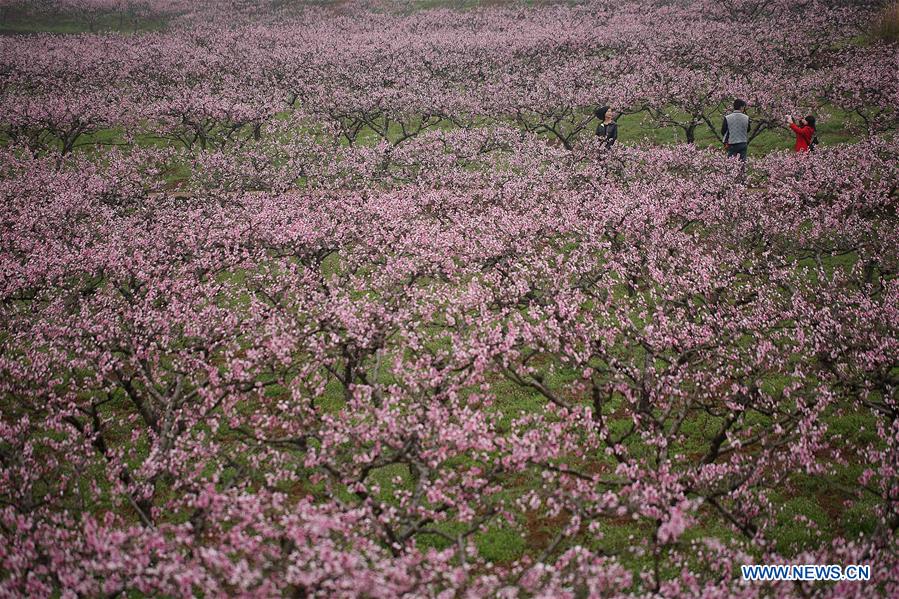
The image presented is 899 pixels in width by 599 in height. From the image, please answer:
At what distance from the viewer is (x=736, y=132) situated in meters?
23.7

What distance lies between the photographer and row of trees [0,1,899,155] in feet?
109

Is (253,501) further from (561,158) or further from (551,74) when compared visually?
(551,74)

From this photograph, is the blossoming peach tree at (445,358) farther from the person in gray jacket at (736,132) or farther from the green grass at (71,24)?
the green grass at (71,24)

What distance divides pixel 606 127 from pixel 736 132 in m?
5.94

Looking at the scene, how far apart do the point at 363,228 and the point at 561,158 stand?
12270 mm


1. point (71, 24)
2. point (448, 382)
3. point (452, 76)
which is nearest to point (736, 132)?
point (448, 382)

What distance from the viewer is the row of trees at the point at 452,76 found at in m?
33.2

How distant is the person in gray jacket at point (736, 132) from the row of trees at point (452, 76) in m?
7.86

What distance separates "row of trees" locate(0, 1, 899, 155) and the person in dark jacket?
570 centimetres

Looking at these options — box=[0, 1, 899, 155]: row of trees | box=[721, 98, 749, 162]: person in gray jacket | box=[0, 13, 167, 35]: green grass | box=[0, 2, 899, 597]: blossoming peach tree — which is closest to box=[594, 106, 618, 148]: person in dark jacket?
box=[0, 2, 899, 597]: blossoming peach tree

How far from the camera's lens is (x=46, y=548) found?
6.85 metres

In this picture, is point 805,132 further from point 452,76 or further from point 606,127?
point 452,76

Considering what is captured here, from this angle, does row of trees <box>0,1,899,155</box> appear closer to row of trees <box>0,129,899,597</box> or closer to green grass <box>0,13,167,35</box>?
green grass <box>0,13,167,35</box>

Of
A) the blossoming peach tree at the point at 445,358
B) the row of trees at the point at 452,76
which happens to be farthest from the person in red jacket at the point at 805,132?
the row of trees at the point at 452,76
